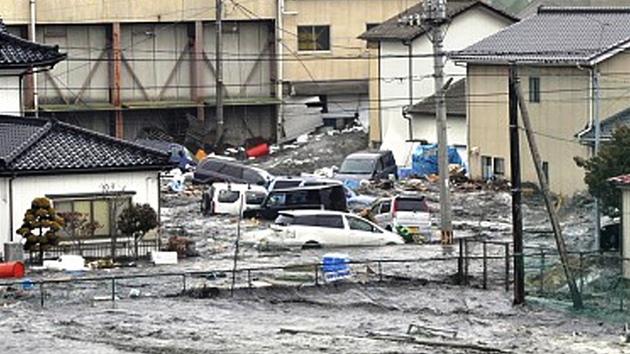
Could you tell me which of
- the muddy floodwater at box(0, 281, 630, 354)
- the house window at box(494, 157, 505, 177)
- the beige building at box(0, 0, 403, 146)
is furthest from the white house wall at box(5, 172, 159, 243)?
the beige building at box(0, 0, 403, 146)

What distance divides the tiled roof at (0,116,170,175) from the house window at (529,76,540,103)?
14730 millimetres

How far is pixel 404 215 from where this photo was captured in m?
42.9

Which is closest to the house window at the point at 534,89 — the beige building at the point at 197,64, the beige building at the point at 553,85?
the beige building at the point at 553,85

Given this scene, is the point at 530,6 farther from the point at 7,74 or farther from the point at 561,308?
the point at 561,308

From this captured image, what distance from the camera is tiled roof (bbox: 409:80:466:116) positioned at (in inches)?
2223

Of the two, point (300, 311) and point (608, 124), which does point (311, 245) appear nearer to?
point (300, 311)

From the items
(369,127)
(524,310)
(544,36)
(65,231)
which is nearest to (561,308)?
(524,310)

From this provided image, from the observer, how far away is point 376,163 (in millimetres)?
54375

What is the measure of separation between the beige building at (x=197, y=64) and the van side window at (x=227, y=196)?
56.7ft

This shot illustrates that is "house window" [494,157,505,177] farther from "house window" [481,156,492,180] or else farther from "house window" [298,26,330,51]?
"house window" [298,26,330,51]

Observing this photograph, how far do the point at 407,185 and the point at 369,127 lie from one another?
512 inches

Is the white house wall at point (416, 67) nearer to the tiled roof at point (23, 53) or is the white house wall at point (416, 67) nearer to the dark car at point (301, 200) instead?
the dark car at point (301, 200)

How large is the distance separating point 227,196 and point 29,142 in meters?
9.56

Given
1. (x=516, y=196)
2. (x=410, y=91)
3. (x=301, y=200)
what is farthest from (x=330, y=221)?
(x=410, y=91)
